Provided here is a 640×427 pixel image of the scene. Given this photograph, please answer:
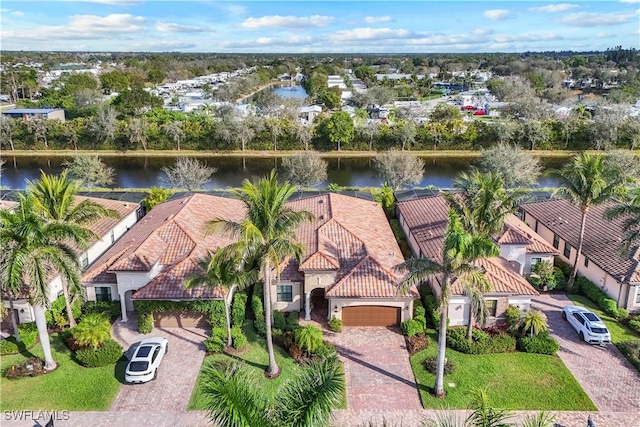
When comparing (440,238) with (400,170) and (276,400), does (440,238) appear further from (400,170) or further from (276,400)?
(276,400)

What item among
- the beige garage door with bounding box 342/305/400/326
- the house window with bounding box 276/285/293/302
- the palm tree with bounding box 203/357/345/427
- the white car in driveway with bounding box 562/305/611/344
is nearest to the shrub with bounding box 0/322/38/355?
the house window with bounding box 276/285/293/302

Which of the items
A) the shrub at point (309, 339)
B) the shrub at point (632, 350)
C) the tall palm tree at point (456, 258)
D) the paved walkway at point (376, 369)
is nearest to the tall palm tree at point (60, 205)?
the shrub at point (309, 339)

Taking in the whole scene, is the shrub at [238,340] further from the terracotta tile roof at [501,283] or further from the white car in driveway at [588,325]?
the white car in driveway at [588,325]

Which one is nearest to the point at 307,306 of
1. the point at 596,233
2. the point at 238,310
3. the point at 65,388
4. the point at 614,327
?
the point at 238,310

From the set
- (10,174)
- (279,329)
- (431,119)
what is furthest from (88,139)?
(279,329)

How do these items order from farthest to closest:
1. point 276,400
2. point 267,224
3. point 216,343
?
point 216,343 < point 267,224 < point 276,400

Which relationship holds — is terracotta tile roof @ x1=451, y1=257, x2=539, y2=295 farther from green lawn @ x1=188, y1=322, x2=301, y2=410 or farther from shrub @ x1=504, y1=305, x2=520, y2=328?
green lawn @ x1=188, y1=322, x2=301, y2=410
